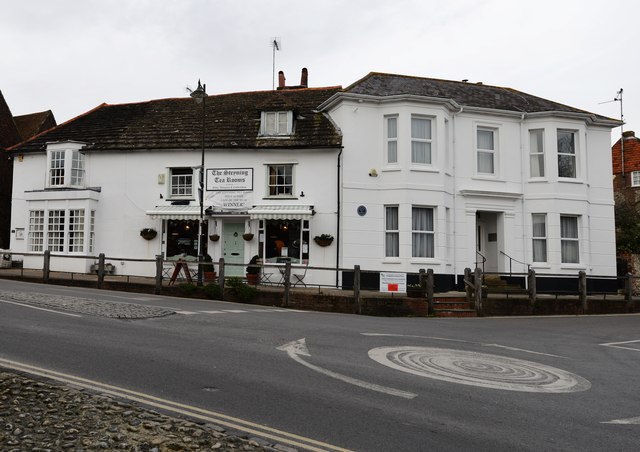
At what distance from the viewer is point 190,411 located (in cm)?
507

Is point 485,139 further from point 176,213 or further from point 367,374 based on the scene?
point 367,374

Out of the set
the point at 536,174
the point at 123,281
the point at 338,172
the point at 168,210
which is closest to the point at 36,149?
the point at 168,210

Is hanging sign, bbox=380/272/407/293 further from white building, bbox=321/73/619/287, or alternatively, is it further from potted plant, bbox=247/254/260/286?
potted plant, bbox=247/254/260/286

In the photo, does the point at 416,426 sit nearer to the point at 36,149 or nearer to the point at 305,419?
the point at 305,419

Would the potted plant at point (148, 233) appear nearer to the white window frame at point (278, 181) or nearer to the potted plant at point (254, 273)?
the potted plant at point (254, 273)

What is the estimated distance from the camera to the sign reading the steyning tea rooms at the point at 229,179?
20.5 m

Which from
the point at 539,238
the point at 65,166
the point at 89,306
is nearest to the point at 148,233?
the point at 65,166

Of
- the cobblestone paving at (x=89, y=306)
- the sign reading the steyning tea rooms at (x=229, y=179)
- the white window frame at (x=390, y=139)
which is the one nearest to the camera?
the cobblestone paving at (x=89, y=306)

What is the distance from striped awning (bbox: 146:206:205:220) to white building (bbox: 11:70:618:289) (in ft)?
0.17

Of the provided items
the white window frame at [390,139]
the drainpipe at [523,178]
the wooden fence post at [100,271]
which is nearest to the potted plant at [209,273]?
the wooden fence post at [100,271]

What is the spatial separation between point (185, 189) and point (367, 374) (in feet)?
53.5

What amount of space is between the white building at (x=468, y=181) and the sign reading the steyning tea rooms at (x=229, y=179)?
13.6ft

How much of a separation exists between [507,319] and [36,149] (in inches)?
854

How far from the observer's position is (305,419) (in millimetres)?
5004
